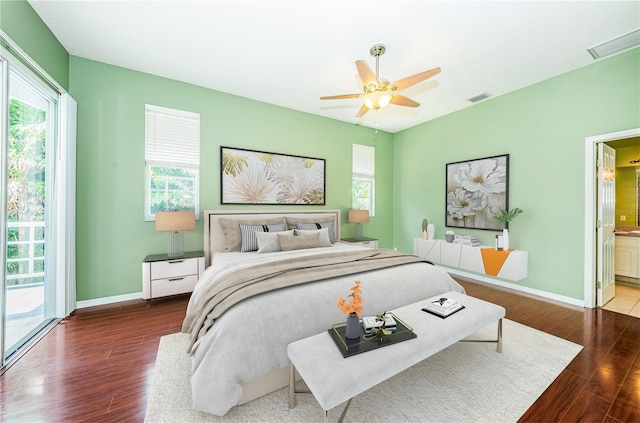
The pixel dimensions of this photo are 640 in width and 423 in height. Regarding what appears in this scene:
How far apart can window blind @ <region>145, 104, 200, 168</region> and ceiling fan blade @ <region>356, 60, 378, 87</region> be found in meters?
2.62

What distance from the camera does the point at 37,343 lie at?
231cm

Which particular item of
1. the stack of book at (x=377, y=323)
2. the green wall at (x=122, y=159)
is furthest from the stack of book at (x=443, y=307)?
the green wall at (x=122, y=159)

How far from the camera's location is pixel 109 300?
325 centimetres

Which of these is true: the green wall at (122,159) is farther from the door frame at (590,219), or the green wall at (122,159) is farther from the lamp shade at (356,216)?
the door frame at (590,219)

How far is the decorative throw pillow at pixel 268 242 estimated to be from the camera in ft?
10.9

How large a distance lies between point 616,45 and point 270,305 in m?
4.49

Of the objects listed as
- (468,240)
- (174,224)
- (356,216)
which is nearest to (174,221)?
(174,224)

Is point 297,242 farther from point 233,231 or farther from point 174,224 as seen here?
point 174,224

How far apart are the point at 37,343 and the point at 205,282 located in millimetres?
1570

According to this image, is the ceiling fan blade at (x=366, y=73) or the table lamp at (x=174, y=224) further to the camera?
the table lamp at (x=174, y=224)

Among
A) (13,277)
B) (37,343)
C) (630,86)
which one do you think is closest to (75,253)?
(13,277)

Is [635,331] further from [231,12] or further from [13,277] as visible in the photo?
[13,277]

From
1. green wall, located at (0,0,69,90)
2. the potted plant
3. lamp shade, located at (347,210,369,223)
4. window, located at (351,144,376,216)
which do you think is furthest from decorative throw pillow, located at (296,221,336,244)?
green wall, located at (0,0,69,90)

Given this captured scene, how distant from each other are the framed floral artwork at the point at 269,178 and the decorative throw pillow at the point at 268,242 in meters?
0.99
